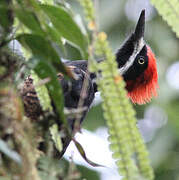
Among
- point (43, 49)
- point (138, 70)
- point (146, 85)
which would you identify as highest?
point (43, 49)

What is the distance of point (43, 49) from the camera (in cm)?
127

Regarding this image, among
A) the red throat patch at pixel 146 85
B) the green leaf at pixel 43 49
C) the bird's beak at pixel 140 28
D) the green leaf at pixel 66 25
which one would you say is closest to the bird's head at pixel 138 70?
the red throat patch at pixel 146 85

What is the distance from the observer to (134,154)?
1.08m

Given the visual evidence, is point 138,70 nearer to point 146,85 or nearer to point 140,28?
point 146,85

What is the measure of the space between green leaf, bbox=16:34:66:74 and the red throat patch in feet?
5.89

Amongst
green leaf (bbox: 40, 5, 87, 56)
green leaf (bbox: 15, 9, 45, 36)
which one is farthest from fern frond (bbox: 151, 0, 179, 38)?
green leaf (bbox: 15, 9, 45, 36)

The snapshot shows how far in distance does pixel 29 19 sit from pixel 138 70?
1.91 metres

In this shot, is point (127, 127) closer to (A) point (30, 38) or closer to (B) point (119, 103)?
(B) point (119, 103)

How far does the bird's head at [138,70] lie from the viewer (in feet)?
9.97

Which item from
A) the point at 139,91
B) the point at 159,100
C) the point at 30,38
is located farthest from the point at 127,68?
the point at 30,38

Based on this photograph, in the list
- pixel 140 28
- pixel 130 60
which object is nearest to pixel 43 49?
pixel 140 28

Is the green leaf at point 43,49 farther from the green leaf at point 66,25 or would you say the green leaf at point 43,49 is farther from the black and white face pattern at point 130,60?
the black and white face pattern at point 130,60

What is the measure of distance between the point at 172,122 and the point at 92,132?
25.8 inches

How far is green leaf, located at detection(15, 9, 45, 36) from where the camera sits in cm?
125
